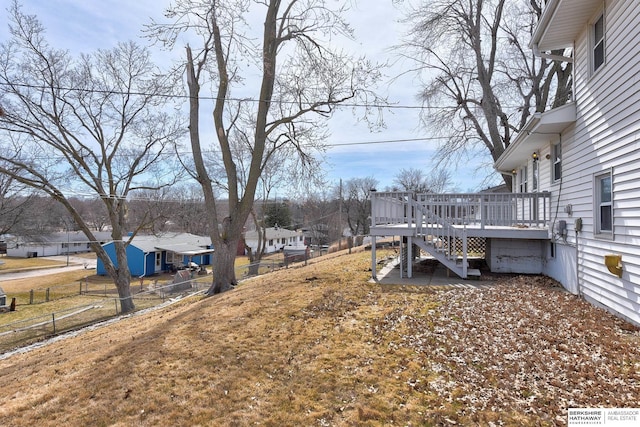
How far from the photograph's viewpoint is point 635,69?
181 inches

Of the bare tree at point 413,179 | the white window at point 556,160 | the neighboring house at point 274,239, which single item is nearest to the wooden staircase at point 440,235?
the white window at point 556,160

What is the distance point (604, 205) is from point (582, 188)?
2.81ft

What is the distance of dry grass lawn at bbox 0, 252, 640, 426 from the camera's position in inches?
125

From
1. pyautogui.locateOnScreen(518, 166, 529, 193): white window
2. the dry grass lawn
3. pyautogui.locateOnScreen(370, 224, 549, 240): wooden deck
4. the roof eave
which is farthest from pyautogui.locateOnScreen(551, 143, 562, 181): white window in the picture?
pyautogui.locateOnScreen(518, 166, 529, 193): white window

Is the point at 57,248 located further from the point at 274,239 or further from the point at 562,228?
the point at 562,228

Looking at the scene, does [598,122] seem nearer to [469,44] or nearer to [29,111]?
[469,44]

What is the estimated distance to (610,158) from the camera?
5.31m

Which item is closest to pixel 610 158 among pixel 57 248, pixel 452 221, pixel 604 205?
pixel 604 205

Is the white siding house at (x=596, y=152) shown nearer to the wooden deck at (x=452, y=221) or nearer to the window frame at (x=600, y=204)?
the window frame at (x=600, y=204)

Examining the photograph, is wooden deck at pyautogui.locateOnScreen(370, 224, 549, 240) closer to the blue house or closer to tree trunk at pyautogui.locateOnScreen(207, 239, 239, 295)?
tree trunk at pyautogui.locateOnScreen(207, 239, 239, 295)

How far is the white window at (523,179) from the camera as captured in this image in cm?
1197

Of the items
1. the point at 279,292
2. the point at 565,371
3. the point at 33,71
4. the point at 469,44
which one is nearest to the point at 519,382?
the point at 565,371

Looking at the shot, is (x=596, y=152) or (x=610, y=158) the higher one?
(x=596, y=152)

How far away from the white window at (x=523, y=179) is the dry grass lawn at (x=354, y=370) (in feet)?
22.4
